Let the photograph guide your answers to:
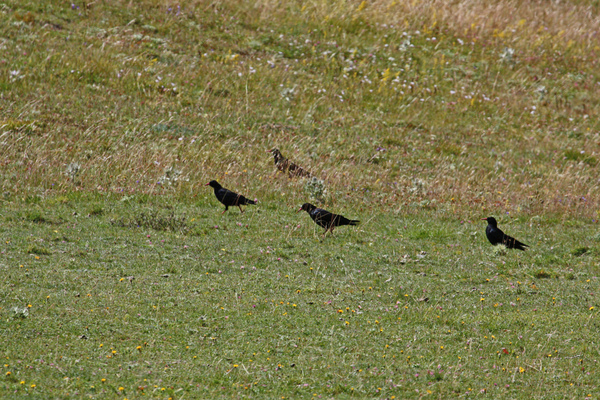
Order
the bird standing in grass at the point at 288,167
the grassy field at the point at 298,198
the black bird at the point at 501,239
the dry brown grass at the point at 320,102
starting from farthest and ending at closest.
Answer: the bird standing in grass at the point at 288,167 < the dry brown grass at the point at 320,102 < the black bird at the point at 501,239 < the grassy field at the point at 298,198

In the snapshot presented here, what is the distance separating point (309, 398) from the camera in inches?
250

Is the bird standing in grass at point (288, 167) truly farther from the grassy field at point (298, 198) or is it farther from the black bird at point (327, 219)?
the black bird at point (327, 219)

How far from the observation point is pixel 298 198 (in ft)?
48.3

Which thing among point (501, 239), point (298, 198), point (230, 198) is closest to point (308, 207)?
point (230, 198)

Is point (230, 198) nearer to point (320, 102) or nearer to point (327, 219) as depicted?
point (327, 219)

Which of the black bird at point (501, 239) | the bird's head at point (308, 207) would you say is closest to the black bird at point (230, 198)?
the bird's head at point (308, 207)

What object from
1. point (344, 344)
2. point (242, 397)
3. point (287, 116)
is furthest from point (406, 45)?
point (242, 397)

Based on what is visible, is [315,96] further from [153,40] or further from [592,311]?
[592,311]

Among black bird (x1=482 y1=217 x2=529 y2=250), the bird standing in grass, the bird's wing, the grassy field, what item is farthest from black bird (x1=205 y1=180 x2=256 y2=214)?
black bird (x1=482 y1=217 x2=529 y2=250)

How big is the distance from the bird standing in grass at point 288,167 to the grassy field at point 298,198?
1.12 feet

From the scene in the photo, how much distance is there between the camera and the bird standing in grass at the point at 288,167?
1576cm

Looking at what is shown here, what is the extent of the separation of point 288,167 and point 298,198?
144 centimetres

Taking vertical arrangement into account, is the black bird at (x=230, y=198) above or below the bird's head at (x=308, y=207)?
below

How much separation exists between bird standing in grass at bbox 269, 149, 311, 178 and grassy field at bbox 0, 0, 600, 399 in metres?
0.34
